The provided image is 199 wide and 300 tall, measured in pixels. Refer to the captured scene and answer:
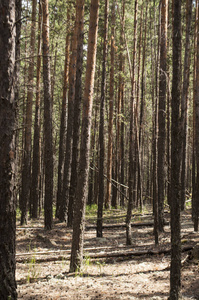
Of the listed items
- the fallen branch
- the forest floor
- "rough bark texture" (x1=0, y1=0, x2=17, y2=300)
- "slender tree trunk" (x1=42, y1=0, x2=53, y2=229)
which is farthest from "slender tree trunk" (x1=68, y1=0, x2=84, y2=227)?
"rough bark texture" (x1=0, y1=0, x2=17, y2=300)

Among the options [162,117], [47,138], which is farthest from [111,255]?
[47,138]

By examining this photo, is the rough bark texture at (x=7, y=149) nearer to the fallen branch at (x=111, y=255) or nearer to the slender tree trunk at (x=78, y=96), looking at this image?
the fallen branch at (x=111, y=255)

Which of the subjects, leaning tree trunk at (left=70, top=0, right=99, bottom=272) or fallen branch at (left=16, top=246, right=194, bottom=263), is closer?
leaning tree trunk at (left=70, top=0, right=99, bottom=272)

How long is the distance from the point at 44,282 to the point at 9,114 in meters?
3.70

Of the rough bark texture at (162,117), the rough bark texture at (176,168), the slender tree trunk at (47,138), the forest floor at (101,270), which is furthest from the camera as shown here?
the slender tree trunk at (47,138)

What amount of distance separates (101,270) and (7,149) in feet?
13.6

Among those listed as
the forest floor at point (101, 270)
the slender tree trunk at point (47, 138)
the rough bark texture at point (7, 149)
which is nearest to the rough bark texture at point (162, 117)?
the forest floor at point (101, 270)

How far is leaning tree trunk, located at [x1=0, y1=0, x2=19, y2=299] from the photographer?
4883mm

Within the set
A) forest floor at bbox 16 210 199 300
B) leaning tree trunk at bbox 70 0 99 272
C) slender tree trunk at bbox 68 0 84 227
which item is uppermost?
slender tree trunk at bbox 68 0 84 227

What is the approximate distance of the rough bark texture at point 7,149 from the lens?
4.88 metres

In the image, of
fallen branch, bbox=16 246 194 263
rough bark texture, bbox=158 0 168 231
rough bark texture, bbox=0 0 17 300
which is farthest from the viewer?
rough bark texture, bbox=158 0 168 231

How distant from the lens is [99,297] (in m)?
5.75

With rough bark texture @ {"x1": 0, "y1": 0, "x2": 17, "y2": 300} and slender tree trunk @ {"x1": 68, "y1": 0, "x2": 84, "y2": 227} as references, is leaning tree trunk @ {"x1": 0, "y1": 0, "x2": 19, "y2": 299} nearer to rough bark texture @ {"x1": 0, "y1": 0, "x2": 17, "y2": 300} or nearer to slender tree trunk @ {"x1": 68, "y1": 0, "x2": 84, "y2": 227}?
rough bark texture @ {"x1": 0, "y1": 0, "x2": 17, "y2": 300}

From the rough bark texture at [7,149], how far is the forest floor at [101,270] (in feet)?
3.87
